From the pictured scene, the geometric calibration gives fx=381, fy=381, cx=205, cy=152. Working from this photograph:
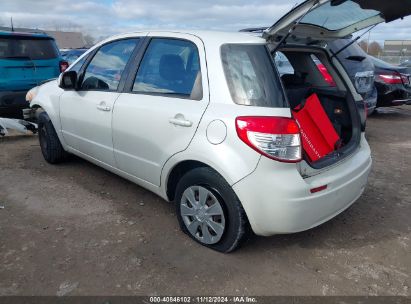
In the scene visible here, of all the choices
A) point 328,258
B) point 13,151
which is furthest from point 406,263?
point 13,151

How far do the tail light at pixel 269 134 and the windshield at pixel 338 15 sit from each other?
2.87ft

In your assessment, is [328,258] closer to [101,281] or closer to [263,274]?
[263,274]

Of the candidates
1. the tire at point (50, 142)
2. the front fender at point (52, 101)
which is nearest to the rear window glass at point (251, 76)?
the front fender at point (52, 101)

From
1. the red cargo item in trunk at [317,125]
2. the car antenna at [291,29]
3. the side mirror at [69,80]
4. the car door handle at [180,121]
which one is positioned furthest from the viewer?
the side mirror at [69,80]

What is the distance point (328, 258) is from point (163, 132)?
163 centimetres

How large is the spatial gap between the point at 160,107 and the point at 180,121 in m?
0.28

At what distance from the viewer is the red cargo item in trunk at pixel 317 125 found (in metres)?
3.37

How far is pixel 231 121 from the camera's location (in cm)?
260

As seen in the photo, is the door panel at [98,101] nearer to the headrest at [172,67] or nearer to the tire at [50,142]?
the headrest at [172,67]

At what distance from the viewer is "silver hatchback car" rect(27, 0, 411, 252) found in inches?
101

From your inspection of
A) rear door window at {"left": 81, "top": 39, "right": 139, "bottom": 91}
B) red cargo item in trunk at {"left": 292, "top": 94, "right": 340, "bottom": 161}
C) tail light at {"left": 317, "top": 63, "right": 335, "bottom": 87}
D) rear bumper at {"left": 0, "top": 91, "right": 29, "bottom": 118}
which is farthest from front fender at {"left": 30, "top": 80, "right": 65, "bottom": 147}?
tail light at {"left": 317, "top": 63, "right": 335, "bottom": 87}

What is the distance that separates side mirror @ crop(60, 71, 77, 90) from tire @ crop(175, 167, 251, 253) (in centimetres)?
183

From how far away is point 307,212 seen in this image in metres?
2.64

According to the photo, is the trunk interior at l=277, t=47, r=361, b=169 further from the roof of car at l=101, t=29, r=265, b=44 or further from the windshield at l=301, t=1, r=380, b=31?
the roof of car at l=101, t=29, r=265, b=44
